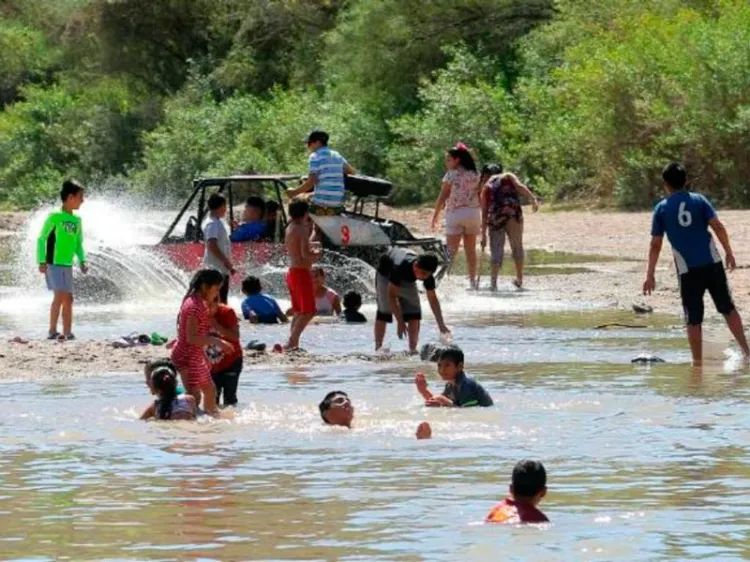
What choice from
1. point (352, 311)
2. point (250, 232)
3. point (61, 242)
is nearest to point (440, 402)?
point (61, 242)

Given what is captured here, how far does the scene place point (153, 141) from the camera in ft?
161

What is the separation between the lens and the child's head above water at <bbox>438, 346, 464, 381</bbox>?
12.0 meters

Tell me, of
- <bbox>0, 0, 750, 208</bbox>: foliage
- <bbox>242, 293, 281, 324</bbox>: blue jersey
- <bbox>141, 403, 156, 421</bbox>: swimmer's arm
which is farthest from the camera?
<bbox>0, 0, 750, 208</bbox>: foliage

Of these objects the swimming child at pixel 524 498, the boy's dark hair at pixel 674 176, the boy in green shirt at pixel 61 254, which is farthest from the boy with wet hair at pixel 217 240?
the swimming child at pixel 524 498

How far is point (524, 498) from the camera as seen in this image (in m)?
8.62

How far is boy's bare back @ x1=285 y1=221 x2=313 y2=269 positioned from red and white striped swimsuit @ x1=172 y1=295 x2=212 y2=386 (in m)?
3.76

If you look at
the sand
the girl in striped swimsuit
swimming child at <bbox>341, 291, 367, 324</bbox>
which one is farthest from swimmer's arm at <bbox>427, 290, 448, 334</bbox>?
the girl in striped swimsuit

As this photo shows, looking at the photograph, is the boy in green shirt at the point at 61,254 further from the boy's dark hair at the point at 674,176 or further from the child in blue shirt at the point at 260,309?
the boy's dark hair at the point at 674,176

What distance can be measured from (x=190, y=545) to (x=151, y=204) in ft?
125

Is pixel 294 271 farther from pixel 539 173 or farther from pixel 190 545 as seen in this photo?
pixel 539 173

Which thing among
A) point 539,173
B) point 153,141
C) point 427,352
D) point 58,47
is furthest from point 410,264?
point 58,47

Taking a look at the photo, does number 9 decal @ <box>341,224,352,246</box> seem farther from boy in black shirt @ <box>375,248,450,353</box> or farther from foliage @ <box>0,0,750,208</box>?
foliage @ <box>0,0,750,208</box>

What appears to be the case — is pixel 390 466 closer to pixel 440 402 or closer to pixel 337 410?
pixel 337 410

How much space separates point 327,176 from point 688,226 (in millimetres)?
5539
